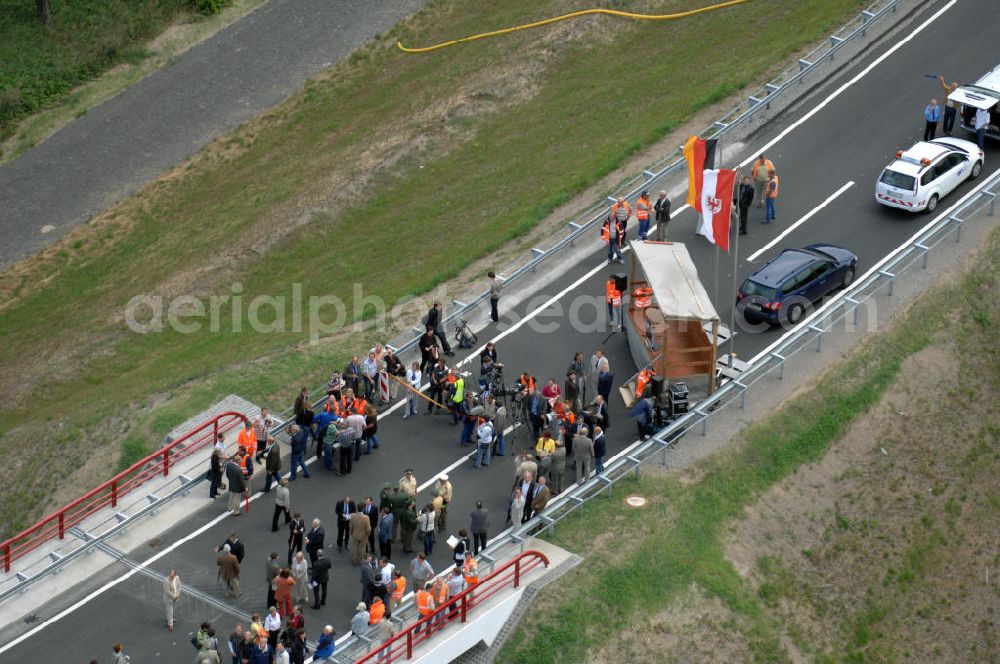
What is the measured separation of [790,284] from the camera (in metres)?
39.2

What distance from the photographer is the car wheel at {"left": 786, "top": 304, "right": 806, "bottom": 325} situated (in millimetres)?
39469

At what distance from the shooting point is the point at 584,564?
32.6 meters

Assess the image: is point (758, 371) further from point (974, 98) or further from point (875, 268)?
point (974, 98)

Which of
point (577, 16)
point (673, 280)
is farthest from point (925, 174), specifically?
point (577, 16)

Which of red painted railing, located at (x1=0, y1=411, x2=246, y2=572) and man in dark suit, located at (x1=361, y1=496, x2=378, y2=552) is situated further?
red painted railing, located at (x1=0, y1=411, x2=246, y2=572)

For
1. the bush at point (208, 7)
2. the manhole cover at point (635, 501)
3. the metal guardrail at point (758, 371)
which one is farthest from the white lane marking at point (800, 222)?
the bush at point (208, 7)

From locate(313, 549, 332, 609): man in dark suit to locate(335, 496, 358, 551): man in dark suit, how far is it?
1.28 metres

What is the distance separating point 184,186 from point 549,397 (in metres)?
26.6

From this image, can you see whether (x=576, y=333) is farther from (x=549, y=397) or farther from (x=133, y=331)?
(x=133, y=331)

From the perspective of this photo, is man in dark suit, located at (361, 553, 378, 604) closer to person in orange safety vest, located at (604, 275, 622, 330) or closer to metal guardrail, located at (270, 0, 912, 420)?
metal guardrail, located at (270, 0, 912, 420)

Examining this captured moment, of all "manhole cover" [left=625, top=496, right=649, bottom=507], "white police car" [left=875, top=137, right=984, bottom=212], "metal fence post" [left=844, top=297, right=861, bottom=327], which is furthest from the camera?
"white police car" [left=875, top=137, right=984, bottom=212]

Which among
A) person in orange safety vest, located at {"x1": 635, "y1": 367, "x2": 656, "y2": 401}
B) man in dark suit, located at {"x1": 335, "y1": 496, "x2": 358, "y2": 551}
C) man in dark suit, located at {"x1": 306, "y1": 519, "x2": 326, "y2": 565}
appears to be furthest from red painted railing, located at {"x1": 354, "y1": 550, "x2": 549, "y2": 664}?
person in orange safety vest, located at {"x1": 635, "y1": 367, "x2": 656, "y2": 401}

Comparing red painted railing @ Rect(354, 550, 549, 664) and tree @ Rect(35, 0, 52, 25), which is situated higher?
tree @ Rect(35, 0, 52, 25)

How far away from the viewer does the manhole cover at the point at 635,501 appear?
112ft
